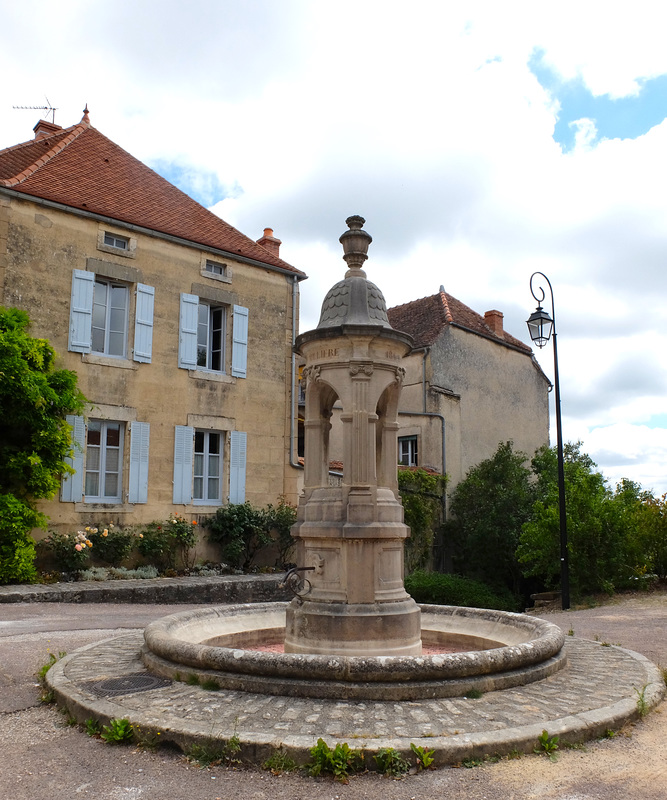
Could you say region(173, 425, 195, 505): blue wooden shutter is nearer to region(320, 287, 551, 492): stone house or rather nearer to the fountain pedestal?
region(320, 287, 551, 492): stone house

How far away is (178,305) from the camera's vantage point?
631 inches

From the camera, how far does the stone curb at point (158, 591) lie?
37.0ft

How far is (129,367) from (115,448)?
172cm

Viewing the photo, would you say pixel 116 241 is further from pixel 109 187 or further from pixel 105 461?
pixel 105 461

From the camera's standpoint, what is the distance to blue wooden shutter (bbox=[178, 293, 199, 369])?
1586cm

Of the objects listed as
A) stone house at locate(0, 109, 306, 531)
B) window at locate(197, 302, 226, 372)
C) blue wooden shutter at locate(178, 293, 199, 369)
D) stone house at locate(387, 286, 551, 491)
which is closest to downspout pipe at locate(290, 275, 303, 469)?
stone house at locate(0, 109, 306, 531)

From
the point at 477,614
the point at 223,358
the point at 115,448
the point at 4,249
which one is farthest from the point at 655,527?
the point at 4,249

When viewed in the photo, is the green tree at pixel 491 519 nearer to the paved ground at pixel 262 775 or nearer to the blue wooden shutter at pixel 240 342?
the blue wooden shutter at pixel 240 342

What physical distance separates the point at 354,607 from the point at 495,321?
822 inches

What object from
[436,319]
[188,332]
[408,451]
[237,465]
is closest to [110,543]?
[237,465]

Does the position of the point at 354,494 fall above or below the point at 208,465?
below

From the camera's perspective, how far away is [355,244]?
6.93 metres

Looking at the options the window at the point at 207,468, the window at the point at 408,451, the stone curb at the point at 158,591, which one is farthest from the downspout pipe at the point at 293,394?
the window at the point at 408,451

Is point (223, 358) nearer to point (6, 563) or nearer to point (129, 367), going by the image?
point (129, 367)
